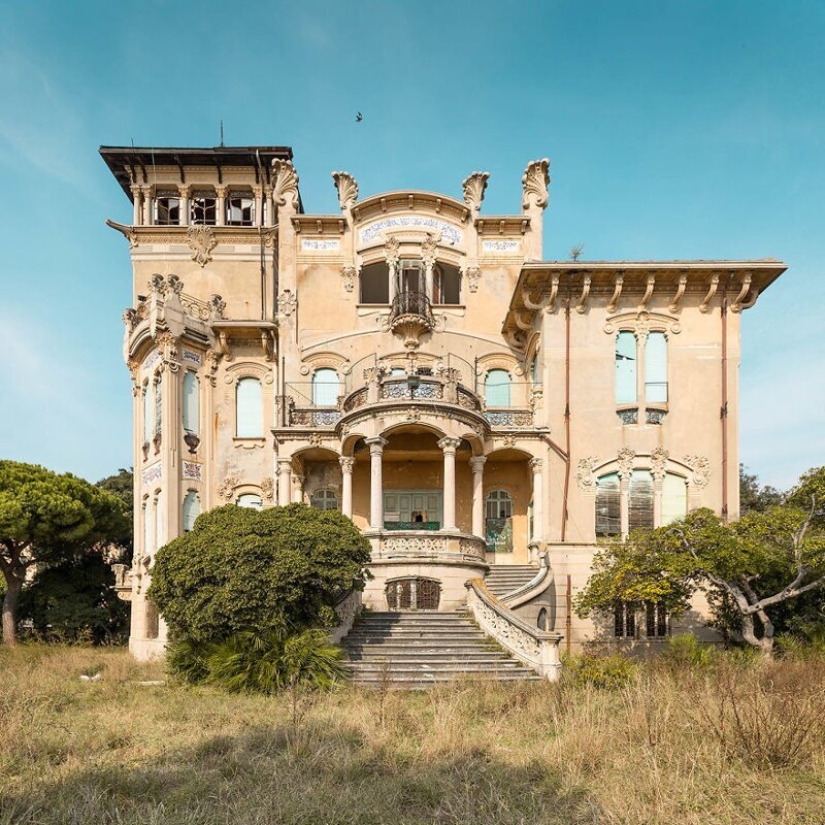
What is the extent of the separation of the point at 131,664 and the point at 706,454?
62.7ft

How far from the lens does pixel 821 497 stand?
17.5 m

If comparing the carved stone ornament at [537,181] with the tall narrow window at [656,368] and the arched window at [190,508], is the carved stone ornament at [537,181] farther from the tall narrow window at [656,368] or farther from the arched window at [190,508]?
the arched window at [190,508]

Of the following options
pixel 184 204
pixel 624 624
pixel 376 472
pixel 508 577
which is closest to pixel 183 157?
pixel 184 204

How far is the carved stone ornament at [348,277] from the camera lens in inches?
1056

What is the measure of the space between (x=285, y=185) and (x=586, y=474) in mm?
16366

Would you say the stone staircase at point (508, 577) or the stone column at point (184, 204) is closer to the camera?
the stone staircase at point (508, 577)

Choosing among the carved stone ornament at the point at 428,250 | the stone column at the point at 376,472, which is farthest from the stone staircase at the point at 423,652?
the carved stone ornament at the point at 428,250

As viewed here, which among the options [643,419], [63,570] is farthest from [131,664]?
[643,419]

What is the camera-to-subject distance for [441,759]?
8.78 metres

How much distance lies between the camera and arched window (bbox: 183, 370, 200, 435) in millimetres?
25484

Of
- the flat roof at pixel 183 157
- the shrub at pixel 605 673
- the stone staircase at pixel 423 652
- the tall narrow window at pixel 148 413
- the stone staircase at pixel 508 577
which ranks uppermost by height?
the flat roof at pixel 183 157

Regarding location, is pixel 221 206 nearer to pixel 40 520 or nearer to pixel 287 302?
pixel 287 302

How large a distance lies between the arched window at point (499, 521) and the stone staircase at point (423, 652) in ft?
19.8

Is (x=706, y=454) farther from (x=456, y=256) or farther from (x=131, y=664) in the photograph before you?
(x=131, y=664)
